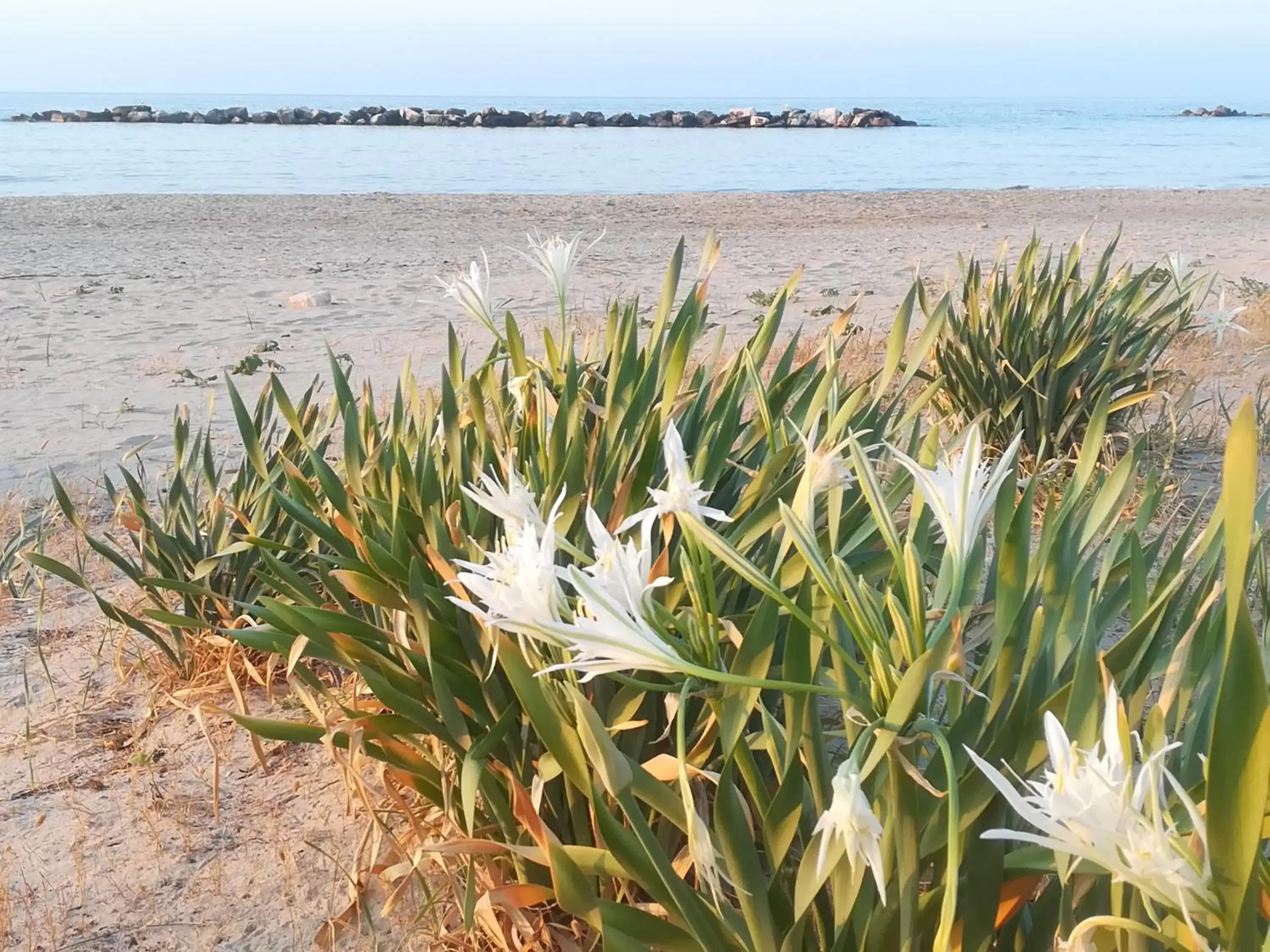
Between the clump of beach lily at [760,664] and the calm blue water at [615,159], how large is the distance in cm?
1796

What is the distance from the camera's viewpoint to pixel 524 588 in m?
0.90

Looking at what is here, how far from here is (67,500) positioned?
A: 2.49m

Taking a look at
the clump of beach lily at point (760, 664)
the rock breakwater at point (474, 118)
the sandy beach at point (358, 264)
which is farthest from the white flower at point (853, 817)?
the rock breakwater at point (474, 118)

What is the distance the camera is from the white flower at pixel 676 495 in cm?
99

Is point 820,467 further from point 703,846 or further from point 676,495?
point 703,846

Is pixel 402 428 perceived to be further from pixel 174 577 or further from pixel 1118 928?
pixel 1118 928

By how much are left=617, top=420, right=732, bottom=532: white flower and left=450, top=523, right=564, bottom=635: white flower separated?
92 millimetres

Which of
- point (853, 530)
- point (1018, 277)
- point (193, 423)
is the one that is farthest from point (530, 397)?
point (193, 423)

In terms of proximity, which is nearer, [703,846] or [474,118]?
[703,846]

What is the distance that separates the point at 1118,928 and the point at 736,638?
40cm

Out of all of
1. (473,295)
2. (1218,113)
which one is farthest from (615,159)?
(1218,113)

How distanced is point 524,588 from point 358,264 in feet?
32.5

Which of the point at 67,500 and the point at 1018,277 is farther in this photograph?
the point at 1018,277

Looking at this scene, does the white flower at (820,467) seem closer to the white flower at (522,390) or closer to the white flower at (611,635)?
the white flower at (611,635)
